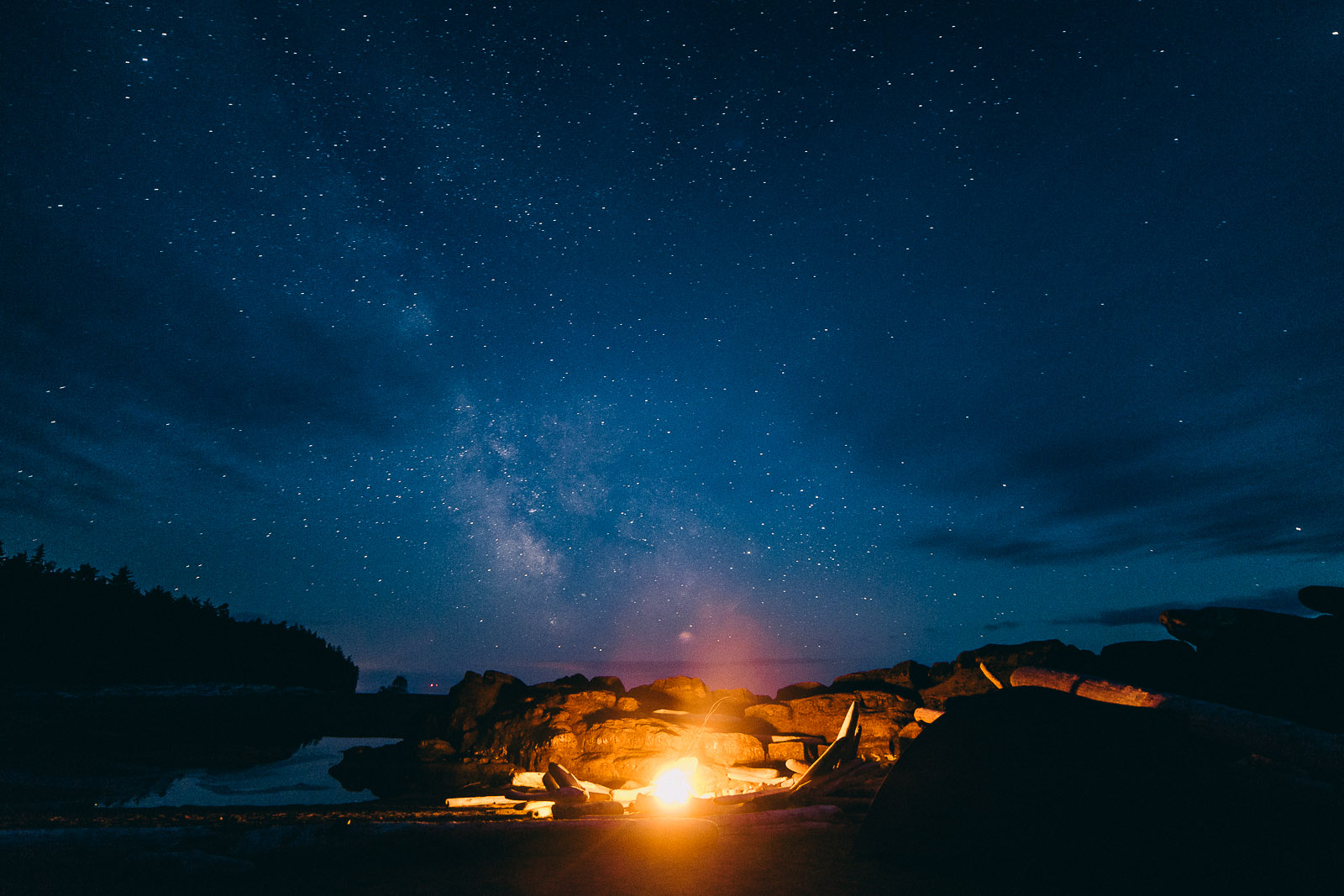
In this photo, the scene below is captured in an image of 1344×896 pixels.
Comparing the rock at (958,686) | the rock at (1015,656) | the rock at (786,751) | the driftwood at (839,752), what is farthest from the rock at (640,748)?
the rock at (1015,656)

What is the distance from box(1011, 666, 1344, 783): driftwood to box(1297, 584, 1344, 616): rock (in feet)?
11.1

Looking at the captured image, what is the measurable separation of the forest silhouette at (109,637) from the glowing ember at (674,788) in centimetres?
5884

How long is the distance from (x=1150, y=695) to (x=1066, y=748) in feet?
10.6

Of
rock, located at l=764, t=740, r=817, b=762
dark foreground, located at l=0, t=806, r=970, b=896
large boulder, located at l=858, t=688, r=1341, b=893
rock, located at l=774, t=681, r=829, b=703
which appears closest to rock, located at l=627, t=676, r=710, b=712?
rock, located at l=774, t=681, r=829, b=703

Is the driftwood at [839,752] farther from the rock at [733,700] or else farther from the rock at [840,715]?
the rock at [733,700]

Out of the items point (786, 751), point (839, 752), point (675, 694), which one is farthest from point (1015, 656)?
point (675, 694)

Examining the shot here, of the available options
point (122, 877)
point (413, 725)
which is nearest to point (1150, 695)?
point (122, 877)

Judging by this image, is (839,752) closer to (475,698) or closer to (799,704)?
A: (799,704)

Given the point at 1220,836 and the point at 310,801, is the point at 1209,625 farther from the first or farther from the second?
the point at 310,801

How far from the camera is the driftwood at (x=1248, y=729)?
553 centimetres

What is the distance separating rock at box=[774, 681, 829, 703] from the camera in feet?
71.3

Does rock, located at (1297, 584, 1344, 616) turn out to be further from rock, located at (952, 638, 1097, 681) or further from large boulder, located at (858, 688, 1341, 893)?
rock, located at (952, 638, 1097, 681)

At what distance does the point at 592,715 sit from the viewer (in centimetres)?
1970

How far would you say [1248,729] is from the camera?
614 centimetres
